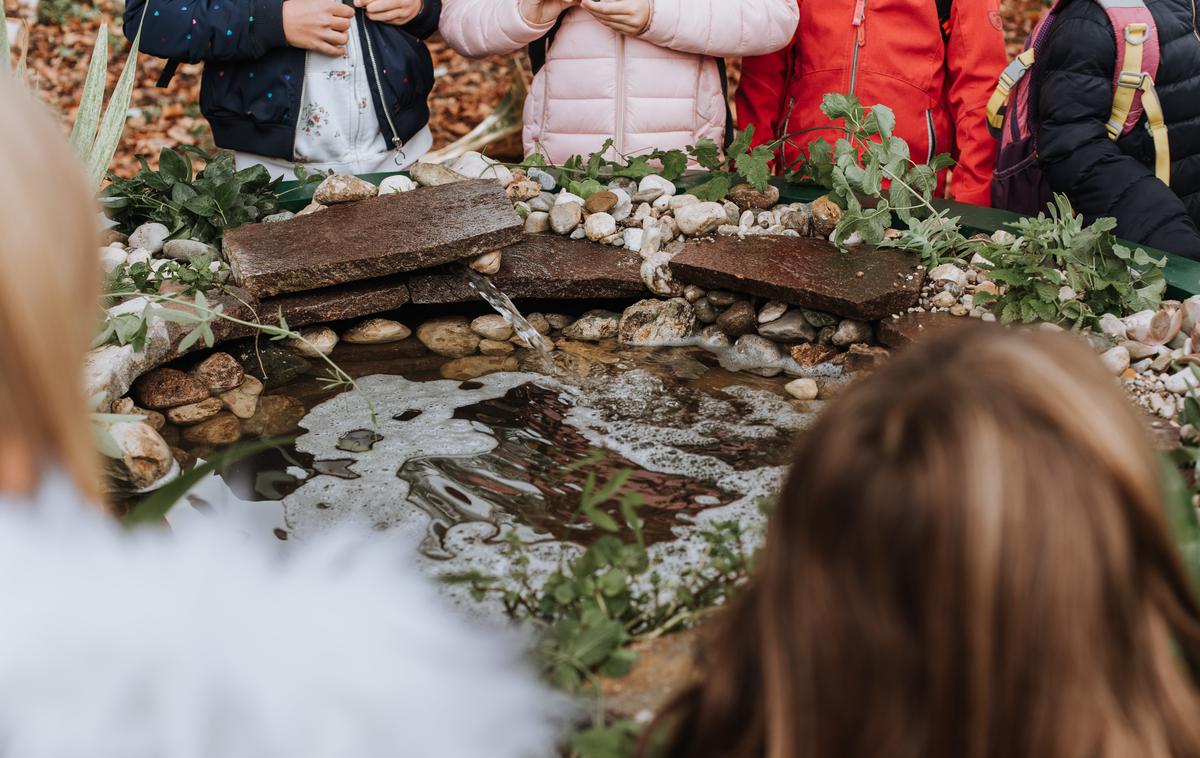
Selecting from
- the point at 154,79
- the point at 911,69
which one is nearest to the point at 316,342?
the point at 911,69

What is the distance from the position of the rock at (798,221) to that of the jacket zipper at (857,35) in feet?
2.05

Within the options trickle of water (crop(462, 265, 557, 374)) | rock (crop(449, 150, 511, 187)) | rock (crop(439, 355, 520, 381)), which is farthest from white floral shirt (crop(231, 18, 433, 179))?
rock (crop(439, 355, 520, 381))

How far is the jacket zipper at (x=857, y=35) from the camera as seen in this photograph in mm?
3172

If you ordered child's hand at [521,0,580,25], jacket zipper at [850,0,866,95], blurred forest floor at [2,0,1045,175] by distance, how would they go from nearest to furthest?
child's hand at [521,0,580,25] → jacket zipper at [850,0,866,95] → blurred forest floor at [2,0,1045,175]

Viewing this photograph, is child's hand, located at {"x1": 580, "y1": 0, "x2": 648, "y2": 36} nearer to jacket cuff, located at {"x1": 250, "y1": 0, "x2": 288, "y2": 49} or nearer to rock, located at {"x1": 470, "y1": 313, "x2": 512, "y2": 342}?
jacket cuff, located at {"x1": 250, "y1": 0, "x2": 288, "y2": 49}

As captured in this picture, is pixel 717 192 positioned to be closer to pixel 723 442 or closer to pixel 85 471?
pixel 723 442

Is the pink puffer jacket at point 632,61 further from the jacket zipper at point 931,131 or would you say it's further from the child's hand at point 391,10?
the jacket zipper at point 931,131

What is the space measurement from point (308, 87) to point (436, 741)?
2.62 metres

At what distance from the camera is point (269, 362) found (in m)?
2.46

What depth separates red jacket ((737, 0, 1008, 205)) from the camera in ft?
10.5

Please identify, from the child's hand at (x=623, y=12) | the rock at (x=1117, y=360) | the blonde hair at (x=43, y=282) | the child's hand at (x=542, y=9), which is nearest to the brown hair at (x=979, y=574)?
the blonde hair at (x=43, y=282)

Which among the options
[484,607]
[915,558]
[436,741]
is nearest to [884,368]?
[915,558]

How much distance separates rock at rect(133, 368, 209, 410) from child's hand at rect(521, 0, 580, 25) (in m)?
1.47

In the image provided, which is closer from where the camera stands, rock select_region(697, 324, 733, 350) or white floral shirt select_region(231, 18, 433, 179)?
rock select_region(697, 324, 733, 350)
